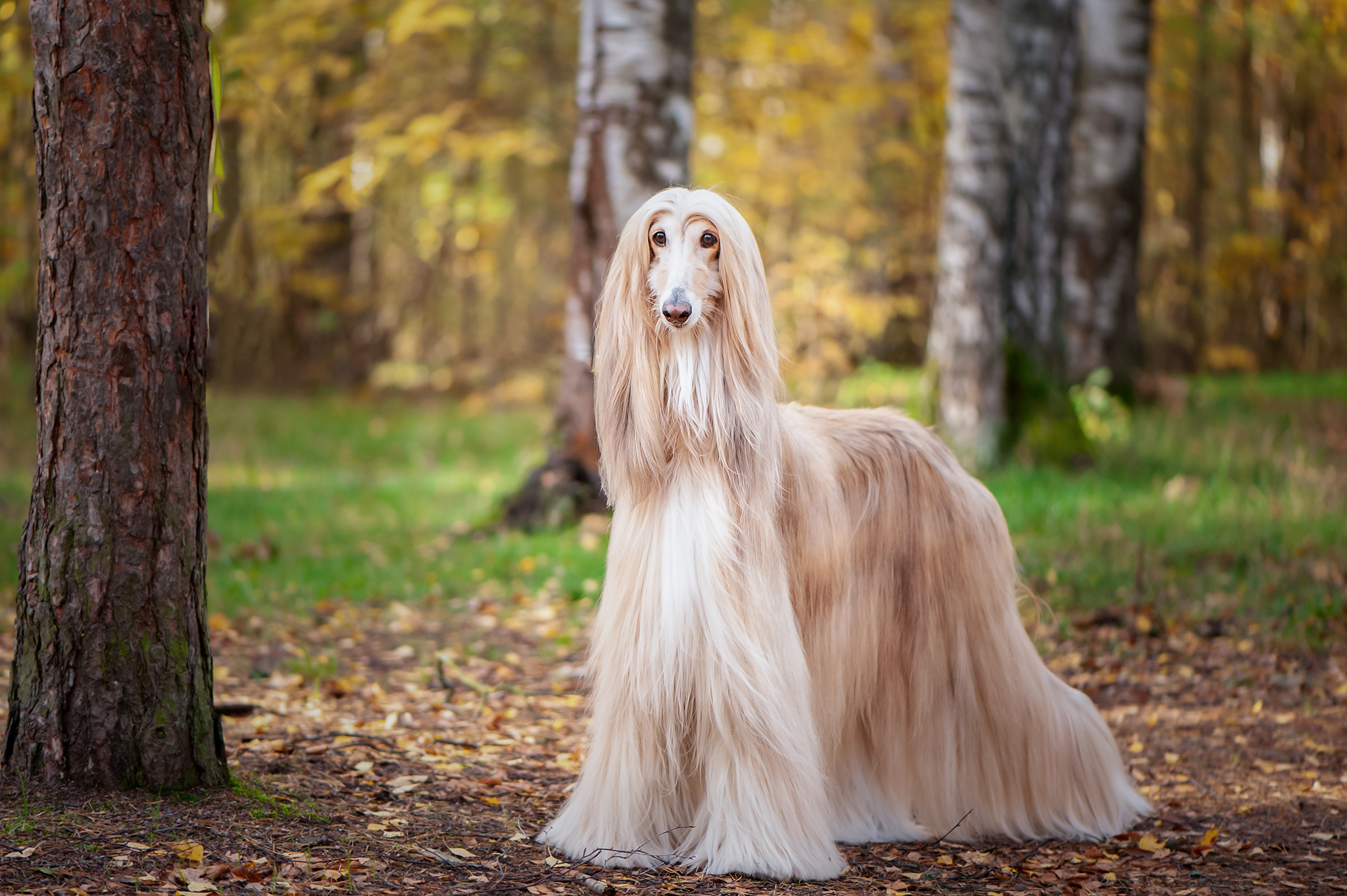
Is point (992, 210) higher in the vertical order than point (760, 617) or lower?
higher

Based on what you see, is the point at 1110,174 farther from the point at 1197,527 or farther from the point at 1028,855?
the point at 1028,855

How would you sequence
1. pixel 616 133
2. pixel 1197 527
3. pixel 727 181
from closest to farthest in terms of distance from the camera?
pixel 1197 527 < pixel 616 133 < pixel 727 181

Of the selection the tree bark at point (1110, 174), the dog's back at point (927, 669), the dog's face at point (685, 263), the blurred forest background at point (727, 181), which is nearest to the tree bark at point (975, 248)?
the blurred forest background at point (727, 181)

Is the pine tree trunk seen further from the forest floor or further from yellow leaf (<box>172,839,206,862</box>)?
yellow leaf (<box>172,839,206,862</box>)

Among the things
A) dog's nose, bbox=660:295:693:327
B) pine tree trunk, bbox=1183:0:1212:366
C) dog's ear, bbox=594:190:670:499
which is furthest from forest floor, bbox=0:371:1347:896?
pine tree trunk, bbox=1183:0:1212:366

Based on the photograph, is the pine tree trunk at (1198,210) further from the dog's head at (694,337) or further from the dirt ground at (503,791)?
the dog's head at (694,337)

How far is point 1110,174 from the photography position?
12.0 meters

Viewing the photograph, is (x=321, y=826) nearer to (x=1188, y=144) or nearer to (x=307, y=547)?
(x=307, y=547)

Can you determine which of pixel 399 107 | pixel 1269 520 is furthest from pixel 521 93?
pixel 1269 520

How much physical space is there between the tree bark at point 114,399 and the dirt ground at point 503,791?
0.22m

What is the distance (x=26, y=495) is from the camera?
8.73m

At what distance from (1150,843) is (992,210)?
550 cm

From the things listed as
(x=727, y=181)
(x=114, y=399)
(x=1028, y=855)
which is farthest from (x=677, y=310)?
Answer: (x=727, y=181)

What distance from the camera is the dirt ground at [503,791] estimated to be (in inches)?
120
